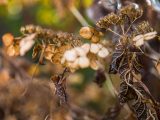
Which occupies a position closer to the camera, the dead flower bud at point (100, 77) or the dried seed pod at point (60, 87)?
the dried seed pod at point (60, 87)

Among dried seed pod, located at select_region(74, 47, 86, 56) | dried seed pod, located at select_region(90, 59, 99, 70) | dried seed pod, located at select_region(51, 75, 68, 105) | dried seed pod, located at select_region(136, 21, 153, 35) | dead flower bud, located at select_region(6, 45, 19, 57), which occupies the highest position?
dead flower bud, located at select_region(6, 45, 19, 57)

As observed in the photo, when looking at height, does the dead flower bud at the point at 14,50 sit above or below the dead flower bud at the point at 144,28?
above

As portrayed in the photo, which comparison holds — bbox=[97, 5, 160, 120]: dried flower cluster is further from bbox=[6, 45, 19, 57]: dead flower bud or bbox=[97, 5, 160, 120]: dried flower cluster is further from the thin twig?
the thin twig

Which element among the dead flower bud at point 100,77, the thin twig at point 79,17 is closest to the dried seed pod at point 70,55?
the dead flower bud at point 100,77

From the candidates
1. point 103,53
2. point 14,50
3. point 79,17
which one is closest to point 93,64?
point 103,53

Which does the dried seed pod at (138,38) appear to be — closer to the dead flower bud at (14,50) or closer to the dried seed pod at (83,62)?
the dried seed pod at (83,62)

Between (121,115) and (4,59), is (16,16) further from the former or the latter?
(121,115)

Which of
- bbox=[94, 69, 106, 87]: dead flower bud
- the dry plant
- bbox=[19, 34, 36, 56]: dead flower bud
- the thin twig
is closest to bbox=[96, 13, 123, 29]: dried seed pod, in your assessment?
the dry plant

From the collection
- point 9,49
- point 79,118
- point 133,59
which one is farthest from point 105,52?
point 79,118

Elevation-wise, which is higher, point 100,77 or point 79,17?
point 79,17

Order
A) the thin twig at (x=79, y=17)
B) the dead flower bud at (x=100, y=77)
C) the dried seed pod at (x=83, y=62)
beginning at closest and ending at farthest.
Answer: the dried seed pod at (x=83, y=62) → the dead flower bud at (x=100, y=77) → the thin twig at (x=79, y=17)

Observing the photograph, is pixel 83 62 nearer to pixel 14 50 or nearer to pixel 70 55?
pixel 70 55
